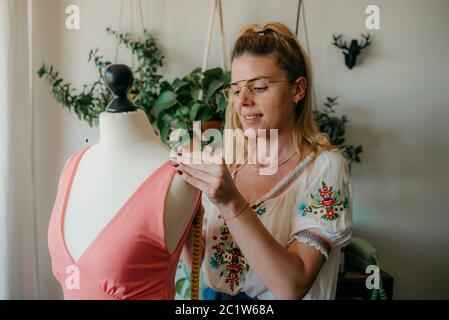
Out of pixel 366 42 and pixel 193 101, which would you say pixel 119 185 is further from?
pixel 366 42

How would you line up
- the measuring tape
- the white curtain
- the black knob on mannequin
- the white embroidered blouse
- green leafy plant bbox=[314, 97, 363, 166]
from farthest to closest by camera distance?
green leafy plant bbox=[314, 97, 363, 166] → the white curtain → the white embroidered blouse → the measuring tape → the black knob on mannequin

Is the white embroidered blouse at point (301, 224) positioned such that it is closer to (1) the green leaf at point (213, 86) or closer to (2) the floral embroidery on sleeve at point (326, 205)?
(2) the floral embroidery on sleeve at point (326, 205)

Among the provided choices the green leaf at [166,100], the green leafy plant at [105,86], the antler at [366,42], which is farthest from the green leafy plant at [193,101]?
the antler at [366,42]

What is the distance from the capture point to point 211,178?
741 millimetres

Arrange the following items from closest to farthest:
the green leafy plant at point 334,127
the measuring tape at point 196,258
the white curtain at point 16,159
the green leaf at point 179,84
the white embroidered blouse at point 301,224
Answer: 1. the measuring tape at point 196,258
2. the white embroidered blouse at point 301,224
3. the white curtain at point 16,159
4. the green leaf at point 179,84
5. the green leafy plant at point 334,127

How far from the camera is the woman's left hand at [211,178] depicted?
74cm

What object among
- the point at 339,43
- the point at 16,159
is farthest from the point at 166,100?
the point at 339,43

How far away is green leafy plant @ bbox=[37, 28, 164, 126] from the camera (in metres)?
1.80

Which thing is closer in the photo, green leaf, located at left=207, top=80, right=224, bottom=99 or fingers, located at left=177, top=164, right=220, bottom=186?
fingers, located at left=177, top=164, right=220, bottom=186

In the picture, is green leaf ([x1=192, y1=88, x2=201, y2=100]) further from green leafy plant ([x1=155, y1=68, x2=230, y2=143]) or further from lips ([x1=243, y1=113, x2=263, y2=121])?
lips ([x1=243, y1=113, x2=263, y2=121])

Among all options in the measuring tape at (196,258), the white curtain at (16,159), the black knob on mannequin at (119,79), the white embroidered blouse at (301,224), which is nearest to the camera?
the black knob on mannequin at (119,79)

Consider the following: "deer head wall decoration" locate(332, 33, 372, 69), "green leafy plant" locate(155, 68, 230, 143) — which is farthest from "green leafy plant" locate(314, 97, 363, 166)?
"green leafy plant" locate(155, 68, 230, 143)

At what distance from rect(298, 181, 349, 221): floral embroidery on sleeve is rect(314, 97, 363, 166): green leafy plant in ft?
3.12

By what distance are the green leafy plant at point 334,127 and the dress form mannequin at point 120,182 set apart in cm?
126
